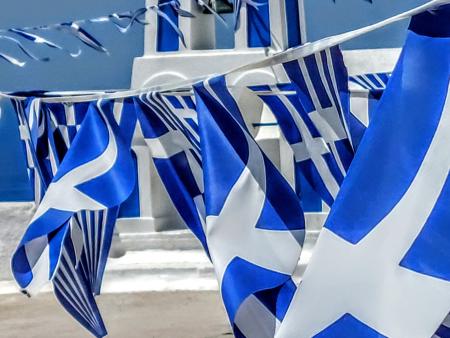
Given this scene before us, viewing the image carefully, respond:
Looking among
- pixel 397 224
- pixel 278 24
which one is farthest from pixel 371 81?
pixel 278 24

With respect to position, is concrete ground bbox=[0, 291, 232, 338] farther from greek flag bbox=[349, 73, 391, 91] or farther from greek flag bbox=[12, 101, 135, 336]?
greek flag bbox=[12, 101, 135, 336]

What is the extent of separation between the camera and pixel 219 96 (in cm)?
359

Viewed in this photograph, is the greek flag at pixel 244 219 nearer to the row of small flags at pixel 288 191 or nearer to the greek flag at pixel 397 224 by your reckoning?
the row of small flags at pixel 288 191

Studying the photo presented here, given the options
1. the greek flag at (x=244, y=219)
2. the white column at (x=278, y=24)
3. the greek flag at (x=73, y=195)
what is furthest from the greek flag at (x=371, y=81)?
the white column at (x=278, y=24)

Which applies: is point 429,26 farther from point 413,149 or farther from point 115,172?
point 115,172

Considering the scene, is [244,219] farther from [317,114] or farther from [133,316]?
[133,316]

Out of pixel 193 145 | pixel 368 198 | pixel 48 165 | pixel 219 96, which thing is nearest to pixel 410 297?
pixel 368 198

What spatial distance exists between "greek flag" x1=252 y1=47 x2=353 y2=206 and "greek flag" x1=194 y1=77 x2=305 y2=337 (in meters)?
0.27

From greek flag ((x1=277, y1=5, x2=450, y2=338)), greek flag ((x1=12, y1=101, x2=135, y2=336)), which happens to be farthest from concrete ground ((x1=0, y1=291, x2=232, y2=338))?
greek flag ((x1=277, y1=5, x2=450, y2=338))

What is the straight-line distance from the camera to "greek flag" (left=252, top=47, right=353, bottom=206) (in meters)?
3.35

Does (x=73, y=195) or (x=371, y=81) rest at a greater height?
(x=371, y=81)

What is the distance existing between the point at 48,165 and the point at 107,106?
85cm

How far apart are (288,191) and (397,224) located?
916mm

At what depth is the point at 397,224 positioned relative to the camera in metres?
2.66
